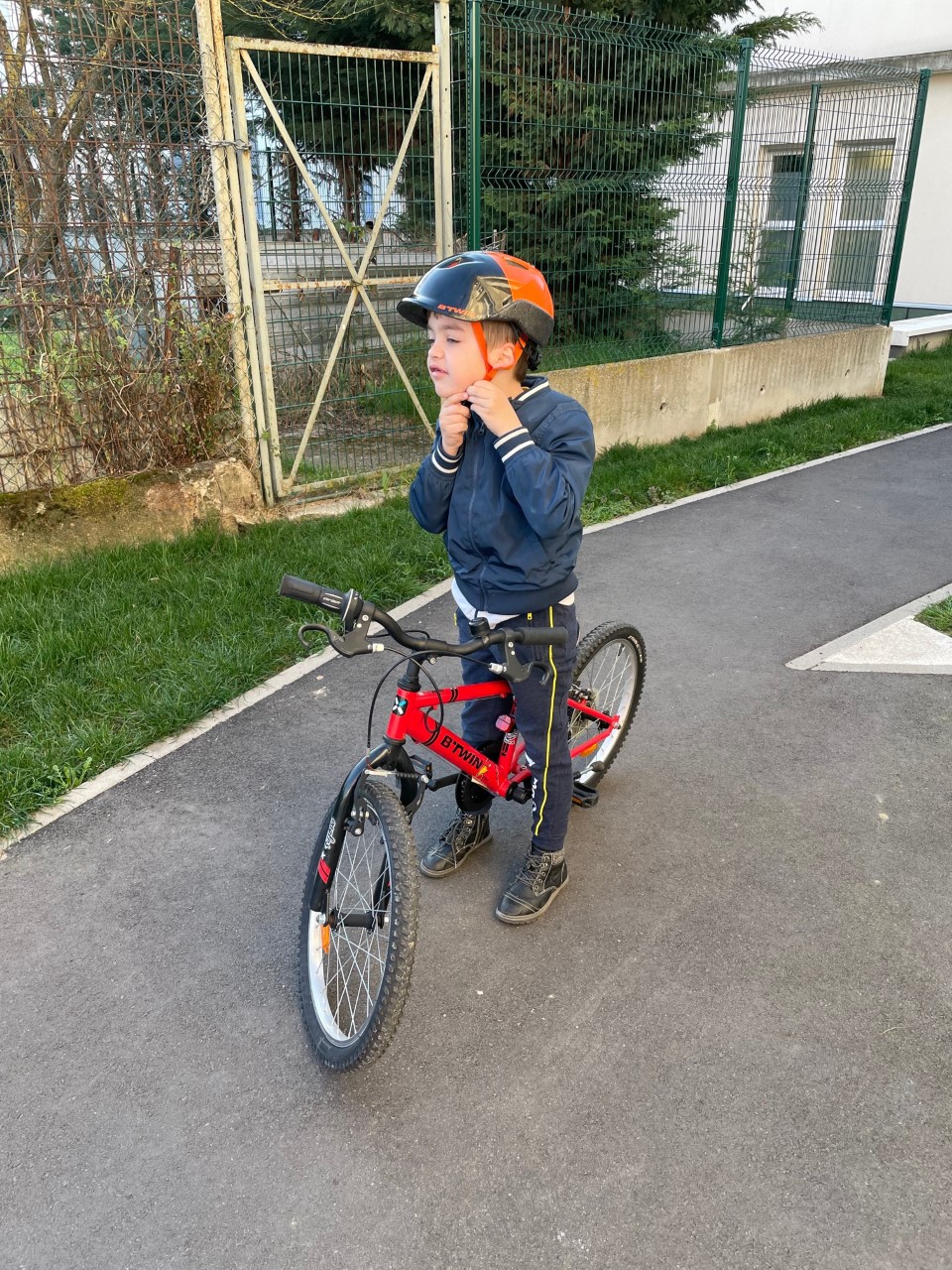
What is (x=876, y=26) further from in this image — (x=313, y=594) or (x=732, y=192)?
(x=313, y=594)

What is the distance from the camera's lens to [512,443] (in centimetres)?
242

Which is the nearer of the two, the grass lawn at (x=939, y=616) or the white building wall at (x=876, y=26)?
the grass lawn at (x=939, y=616)

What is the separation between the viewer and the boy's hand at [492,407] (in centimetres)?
239

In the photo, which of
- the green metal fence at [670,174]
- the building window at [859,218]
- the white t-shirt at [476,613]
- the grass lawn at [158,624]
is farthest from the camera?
the building window at [859,218]

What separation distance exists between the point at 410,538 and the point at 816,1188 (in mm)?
4529

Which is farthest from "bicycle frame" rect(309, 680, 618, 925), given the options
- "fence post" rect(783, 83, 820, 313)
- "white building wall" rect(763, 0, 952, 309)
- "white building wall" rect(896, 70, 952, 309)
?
"white building wall" rect(763, 0, 952, 309)

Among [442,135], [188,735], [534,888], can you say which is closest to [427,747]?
[534,888]

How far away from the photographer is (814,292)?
33.8 ft

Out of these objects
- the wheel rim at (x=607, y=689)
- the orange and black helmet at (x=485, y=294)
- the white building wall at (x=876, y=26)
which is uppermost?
the white building wall at (x=876, y=26)

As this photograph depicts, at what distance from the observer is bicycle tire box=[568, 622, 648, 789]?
11.7 ft

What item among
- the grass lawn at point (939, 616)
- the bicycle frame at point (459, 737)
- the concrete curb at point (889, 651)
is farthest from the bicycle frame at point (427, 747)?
the grass lawn at point (939, 616)

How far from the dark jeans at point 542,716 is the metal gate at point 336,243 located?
392cm

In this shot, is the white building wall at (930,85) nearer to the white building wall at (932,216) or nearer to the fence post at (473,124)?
the white building wall at (932,216)

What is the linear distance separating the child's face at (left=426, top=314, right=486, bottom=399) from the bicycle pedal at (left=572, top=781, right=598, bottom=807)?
174 centimetres
